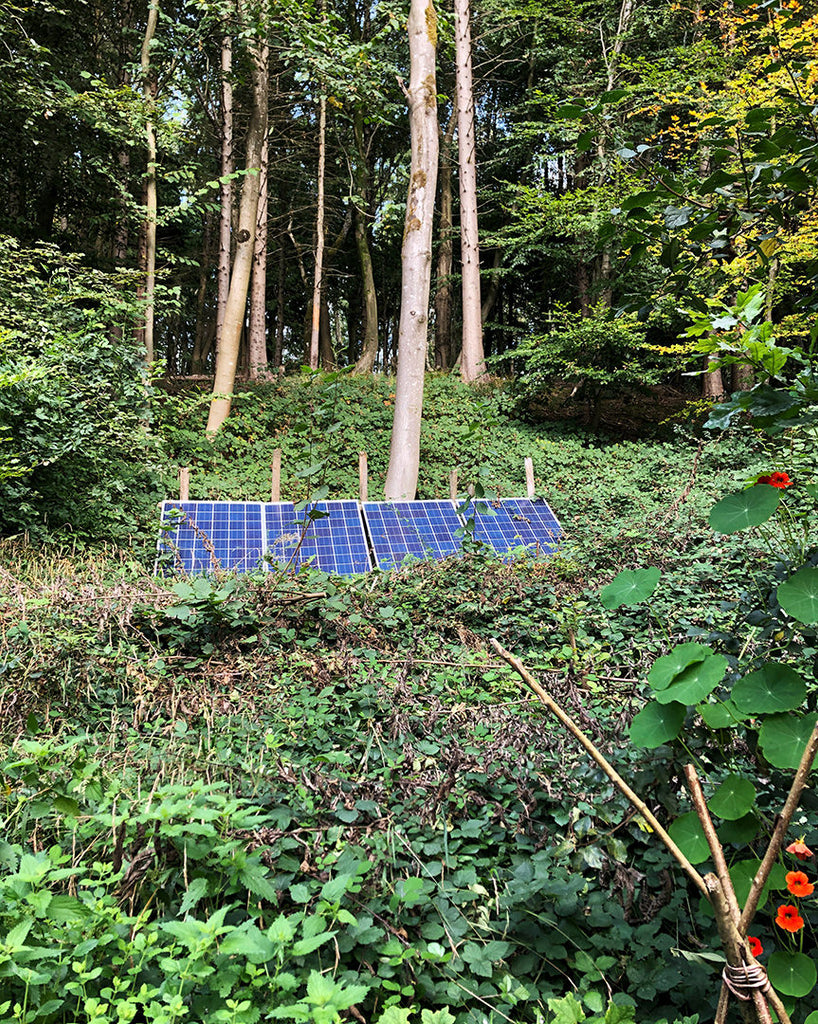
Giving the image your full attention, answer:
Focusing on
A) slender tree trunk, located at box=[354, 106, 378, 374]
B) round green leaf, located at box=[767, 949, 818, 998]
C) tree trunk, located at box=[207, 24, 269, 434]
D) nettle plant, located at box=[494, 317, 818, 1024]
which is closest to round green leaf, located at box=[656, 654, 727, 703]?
nettle plant, located at box=[494, 317, 818, 1024]

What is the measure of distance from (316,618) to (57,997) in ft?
11.8

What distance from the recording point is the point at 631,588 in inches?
69.6

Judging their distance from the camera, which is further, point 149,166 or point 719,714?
point 149,166

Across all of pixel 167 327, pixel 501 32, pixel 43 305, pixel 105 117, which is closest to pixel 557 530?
pixel 43 305

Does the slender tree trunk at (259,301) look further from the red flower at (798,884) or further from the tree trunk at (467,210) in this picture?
the red flower at (798,884)

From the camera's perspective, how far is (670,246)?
177 cm

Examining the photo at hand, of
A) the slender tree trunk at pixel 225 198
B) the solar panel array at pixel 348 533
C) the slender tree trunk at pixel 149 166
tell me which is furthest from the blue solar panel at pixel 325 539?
the slender tree trunk at pixel 225 198

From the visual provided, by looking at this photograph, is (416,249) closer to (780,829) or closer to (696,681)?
(696,681)

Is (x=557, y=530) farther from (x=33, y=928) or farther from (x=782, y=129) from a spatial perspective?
(x=33, y=928)

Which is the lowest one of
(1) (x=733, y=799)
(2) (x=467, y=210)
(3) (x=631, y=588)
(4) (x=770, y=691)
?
(1) (x=733, y=799)

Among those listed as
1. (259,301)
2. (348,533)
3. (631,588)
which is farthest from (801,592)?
(259,301)

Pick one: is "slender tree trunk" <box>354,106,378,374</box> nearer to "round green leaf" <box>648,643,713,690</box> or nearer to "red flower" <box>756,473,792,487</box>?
"red flower" <box>756,473,792,487</box>

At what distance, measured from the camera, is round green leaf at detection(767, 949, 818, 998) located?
4.38ft

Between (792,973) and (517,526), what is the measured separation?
22.0ft
